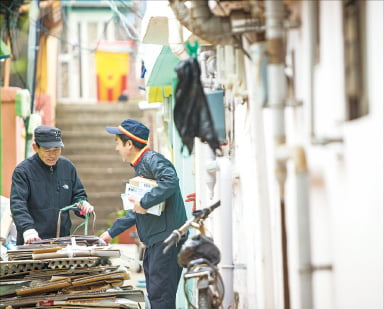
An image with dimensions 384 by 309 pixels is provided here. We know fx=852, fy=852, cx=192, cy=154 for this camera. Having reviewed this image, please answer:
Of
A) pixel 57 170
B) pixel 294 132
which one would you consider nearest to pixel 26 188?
pixel 57 170

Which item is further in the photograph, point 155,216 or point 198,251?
point 155,216

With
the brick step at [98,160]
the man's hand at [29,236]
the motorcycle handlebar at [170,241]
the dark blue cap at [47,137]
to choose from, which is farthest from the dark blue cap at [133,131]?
the brick step at [98,160]

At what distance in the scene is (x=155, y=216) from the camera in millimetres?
9305

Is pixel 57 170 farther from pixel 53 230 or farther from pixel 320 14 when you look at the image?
pixel 320 14

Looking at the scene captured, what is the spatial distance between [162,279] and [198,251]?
260 cm

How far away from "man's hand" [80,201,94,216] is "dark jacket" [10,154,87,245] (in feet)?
1.43

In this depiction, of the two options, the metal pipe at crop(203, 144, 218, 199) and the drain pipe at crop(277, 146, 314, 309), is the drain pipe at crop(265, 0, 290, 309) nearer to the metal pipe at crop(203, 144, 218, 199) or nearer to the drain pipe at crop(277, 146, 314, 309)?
the drain pipe at crop(277, 146, 314, 309)

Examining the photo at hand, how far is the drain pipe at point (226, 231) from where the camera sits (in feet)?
24.1

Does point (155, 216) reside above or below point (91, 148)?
below

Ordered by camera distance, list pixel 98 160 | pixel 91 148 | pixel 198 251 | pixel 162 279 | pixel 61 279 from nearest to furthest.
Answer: pixel 198 251 → pixel 61 279 → pixel 162 279 → pixel 98 160 → pixel 91 148

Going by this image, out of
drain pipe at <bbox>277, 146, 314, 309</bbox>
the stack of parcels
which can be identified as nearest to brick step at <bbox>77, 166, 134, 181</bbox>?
the stack of parcels

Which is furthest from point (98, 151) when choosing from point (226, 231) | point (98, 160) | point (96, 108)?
point (226, 231)

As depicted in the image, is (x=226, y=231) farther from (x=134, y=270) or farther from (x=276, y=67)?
(x=134, y=270)

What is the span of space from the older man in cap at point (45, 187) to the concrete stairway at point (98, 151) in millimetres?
12224
